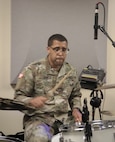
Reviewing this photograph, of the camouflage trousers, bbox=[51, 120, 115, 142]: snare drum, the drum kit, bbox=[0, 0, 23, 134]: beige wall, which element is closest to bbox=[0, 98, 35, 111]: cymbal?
the drum kit

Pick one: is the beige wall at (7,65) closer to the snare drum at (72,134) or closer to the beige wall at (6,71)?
the beige wall at (6,71)

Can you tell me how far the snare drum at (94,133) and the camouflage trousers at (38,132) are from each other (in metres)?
0.19

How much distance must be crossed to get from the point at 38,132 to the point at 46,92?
0.38 meters

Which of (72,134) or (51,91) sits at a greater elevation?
(51,91)

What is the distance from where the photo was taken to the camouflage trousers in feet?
7.16

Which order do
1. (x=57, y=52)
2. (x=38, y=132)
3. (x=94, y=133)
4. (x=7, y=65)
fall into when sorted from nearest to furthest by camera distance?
1. (x=94, y=133)
2. (x=38, y=132)
3. (x=57, y=52)
4. (x=7, y=65)

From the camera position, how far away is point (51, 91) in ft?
7.84

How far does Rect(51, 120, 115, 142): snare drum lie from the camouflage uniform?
0.96 ft

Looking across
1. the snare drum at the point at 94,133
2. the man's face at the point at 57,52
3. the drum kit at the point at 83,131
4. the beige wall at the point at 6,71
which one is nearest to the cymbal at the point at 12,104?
the drum kit at the point at 83,131

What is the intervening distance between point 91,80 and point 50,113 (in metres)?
0.80

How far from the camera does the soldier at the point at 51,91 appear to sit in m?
2.33

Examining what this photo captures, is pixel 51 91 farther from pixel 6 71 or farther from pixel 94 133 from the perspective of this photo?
pixel 6 71

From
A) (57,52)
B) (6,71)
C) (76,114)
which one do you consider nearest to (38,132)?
(76,114)

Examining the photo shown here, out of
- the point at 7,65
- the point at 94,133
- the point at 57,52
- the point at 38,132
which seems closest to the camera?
the point at 94,133
